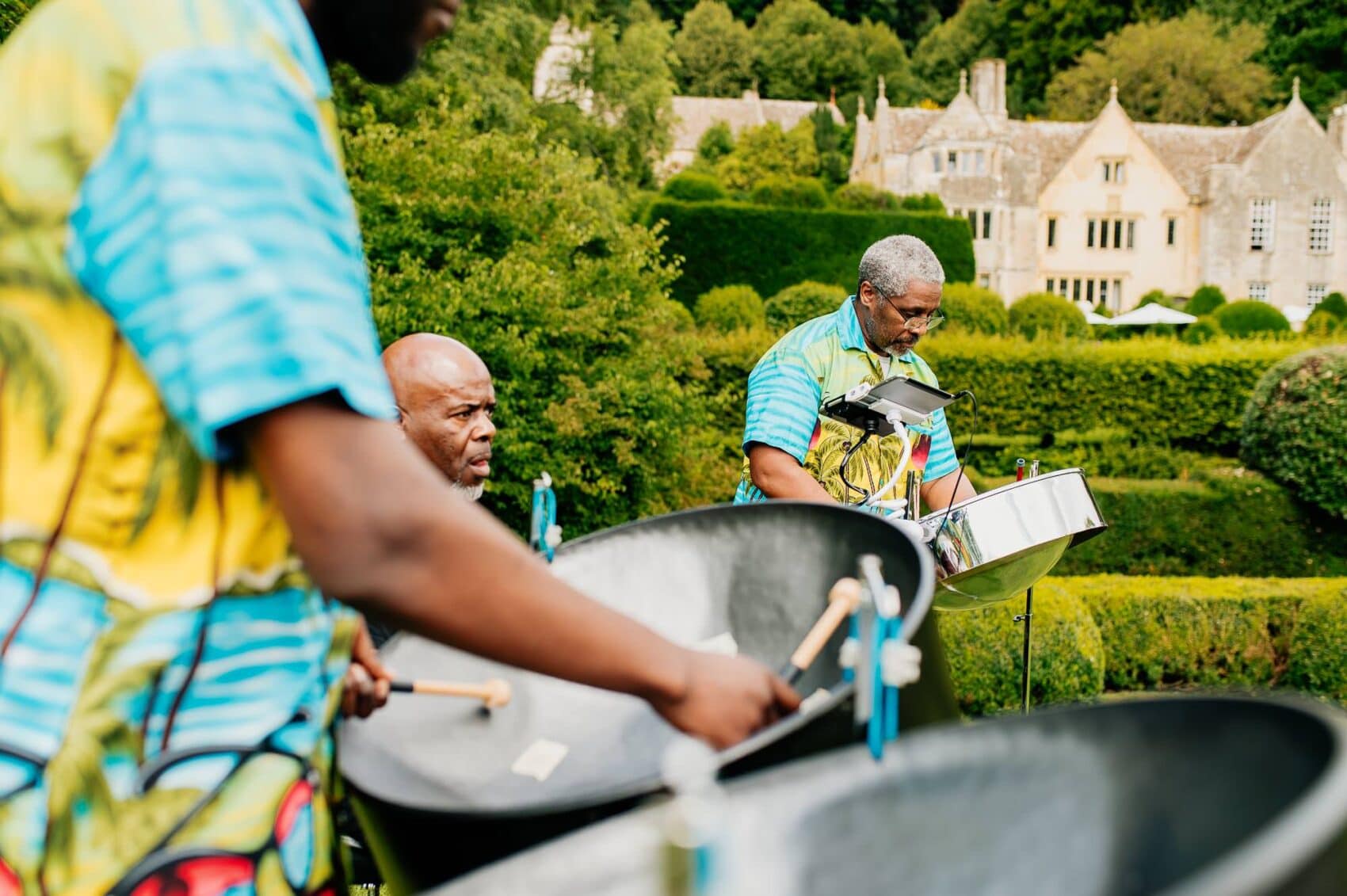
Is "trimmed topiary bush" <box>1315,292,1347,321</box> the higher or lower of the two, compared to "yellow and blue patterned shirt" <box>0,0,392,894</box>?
lower

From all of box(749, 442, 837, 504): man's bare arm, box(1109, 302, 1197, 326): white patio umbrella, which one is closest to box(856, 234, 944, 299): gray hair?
box(749, 442, 837, 504): man's bare arm

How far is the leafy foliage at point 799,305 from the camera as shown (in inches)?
569

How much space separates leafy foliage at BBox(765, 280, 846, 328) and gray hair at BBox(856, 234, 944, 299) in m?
11.9

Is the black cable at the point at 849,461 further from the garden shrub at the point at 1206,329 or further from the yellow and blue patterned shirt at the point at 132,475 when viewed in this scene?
the garden shrub at the point at 1206,329

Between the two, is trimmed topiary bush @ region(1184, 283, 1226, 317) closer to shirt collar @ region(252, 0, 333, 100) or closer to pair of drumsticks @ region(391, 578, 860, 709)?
pair of drumsticks @ region(391, 578, 860, 709)

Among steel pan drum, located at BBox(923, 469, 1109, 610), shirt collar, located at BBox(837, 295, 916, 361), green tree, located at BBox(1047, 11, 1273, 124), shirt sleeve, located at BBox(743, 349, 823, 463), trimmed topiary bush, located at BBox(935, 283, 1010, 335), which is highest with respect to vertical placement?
green tree, located at BBox(1047, 11, 1273, 124)

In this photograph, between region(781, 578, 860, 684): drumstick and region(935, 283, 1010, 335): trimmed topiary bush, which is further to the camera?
region(935, 283, 1010, 335): trimmed topiary bush

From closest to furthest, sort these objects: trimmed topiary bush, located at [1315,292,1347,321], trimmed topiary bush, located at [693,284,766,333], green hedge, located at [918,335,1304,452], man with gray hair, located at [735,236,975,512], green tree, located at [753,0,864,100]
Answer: man with gray hair, located at [735,236,975,512]
green hedge, located at [918,335,1304,452]
trimmed topiary bush, located at [693,284,766,333]
trimmed topiary bush, located at [1315,292,1347,321]
green tree, located at [753,0,864,100]

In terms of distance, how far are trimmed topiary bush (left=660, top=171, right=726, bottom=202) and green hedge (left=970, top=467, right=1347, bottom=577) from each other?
50.5 feet

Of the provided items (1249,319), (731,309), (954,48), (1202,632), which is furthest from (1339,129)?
(1202,632)

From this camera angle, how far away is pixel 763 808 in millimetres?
503

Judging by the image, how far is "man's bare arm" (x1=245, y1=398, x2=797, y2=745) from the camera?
1.59ft

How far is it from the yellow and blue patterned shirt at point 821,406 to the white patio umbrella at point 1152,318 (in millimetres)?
21149

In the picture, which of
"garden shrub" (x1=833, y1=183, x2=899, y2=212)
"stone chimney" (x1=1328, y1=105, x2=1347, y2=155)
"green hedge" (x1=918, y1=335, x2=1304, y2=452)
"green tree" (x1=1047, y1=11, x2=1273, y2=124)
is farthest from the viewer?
"green tree" (x1=1047, y1=11, x2=1273, y2=124)
